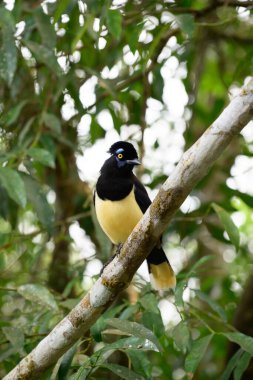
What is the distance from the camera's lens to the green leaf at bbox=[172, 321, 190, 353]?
3.78m

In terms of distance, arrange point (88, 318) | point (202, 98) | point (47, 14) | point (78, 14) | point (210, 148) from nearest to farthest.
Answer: point (210, 148)
point (88, 318)
point (47, 14)
point (78, 14)
point (202, 98)

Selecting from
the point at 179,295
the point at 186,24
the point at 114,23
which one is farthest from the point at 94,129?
the point at 179,295

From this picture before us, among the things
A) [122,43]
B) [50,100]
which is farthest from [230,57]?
[50,100]

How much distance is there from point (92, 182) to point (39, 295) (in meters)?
2.40

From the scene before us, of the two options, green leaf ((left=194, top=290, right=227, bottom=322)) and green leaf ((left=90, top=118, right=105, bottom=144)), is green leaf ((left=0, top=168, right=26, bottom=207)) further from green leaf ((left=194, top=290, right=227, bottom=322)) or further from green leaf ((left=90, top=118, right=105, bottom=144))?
green leaf ((left=90, top=118, right=105, bottom=144))

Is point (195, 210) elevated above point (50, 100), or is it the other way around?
point (50, 100)

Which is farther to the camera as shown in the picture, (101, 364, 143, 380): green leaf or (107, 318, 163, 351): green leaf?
(101, 364, 143, 380): green leaf

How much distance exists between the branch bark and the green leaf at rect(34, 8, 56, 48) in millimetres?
1564

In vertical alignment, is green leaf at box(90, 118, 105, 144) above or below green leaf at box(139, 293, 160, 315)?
above

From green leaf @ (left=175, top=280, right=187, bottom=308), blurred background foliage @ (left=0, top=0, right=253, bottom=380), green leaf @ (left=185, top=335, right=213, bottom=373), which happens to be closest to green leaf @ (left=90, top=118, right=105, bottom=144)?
blurred background foliage @ (left=0, top=0, right=253, bottom=380)

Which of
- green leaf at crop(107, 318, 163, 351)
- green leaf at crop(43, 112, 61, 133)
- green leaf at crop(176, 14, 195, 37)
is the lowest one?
green leaf at crop(107, 318, 163, 351)

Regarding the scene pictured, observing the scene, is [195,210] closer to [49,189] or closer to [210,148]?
[49,189]

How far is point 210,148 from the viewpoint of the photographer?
114 inches

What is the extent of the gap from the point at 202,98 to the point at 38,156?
14.7 feet
